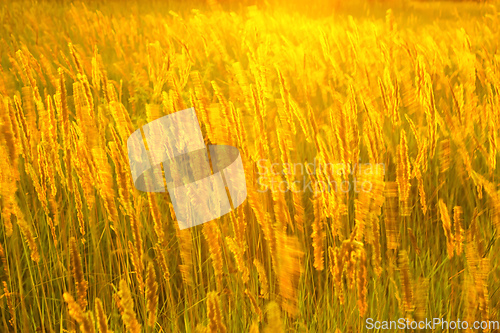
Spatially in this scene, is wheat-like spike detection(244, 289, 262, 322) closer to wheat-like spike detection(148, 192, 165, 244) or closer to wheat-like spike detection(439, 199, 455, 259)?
wheat-like spike detection(148, 192, 165, 244)

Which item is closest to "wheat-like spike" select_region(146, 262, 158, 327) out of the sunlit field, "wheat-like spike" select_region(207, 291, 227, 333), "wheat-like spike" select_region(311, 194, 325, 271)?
the sunlit field

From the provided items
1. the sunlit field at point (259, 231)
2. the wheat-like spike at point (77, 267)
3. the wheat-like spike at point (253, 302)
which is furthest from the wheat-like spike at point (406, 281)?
the wheat-like spike at point (77, 267)

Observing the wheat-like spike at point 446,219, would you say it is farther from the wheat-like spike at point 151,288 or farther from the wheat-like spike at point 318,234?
the wheat-like spike at point 151,288

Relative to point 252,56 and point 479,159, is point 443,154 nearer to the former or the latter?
point 252,56

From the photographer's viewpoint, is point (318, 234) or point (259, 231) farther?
point (259, 231)

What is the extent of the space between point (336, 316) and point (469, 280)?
0.94 ft

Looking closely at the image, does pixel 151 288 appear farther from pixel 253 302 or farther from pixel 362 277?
pixel 362 277

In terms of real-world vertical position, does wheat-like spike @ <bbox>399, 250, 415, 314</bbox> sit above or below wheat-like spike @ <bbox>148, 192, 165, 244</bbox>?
below

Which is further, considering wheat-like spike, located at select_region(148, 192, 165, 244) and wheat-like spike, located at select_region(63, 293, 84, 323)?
wheat-like spike, located at select_region(148, 192, 165, 244)

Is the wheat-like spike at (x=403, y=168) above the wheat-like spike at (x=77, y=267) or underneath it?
above

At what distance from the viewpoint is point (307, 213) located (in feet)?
4.38

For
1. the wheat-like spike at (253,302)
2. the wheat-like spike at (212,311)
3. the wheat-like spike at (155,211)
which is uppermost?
the wheat-like spike at (155,211)

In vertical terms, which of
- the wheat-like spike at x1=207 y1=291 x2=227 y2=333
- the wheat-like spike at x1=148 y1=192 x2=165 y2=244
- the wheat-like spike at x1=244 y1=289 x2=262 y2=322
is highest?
the wheat-like spike at x1=148 y1=192 x2=165 y2=244

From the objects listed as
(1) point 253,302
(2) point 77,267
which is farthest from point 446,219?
(2) point 77,267
